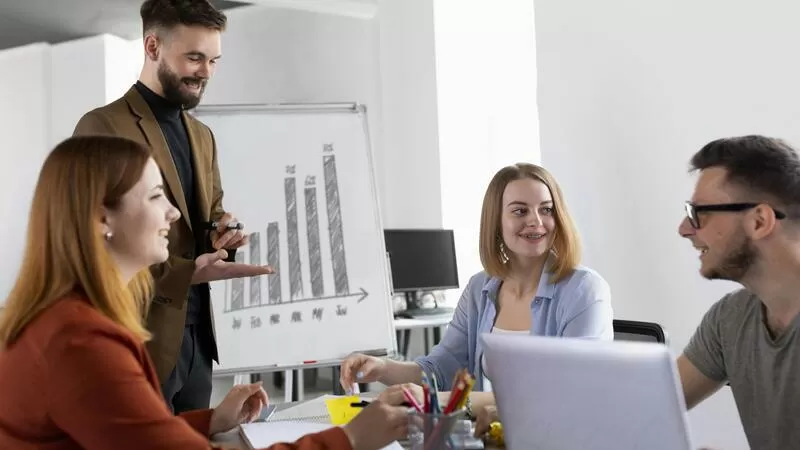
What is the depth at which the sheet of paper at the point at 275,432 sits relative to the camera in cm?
132

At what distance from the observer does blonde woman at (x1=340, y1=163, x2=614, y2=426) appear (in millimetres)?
1952

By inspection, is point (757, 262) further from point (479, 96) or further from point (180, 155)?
point (479, 96)

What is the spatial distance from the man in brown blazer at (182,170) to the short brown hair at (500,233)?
25.7 inches

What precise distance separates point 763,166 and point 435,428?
2.60 ft

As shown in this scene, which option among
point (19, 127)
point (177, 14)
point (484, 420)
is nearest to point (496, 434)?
point (484, 420)

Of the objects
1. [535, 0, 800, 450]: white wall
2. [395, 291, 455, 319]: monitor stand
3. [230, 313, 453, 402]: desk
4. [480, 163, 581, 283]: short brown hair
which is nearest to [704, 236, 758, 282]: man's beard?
[480, 163, 581, 283]: short brown hair

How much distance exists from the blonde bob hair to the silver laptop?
1.85ft

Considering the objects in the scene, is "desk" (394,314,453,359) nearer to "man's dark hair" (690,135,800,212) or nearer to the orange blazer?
"man's dark hair" (690,135,800,212)

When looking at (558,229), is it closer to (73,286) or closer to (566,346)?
(566,346)

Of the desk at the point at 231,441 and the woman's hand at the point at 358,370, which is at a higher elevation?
the woman's hand at the point at 358,370

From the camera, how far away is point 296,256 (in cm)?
292

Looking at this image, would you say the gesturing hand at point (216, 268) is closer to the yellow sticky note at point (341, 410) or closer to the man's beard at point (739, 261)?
the yellow sticky note at point (341, 410)

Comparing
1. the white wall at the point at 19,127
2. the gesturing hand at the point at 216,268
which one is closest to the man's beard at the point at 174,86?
the gesturing hand at the point at 216,268

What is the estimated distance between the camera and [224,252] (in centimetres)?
195
